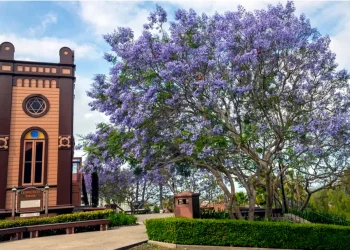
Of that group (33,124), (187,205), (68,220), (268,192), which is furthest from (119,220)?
(268,192)

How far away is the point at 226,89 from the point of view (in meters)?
10.8

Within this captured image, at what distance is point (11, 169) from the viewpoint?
15430mm

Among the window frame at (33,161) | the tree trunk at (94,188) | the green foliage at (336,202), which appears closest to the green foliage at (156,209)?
the tree trunk at (94,188)

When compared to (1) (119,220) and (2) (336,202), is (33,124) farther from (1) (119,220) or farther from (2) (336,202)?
(2) (336,202)

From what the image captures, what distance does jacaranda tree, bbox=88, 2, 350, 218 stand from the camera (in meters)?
10.5

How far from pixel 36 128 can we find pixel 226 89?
31.7ft

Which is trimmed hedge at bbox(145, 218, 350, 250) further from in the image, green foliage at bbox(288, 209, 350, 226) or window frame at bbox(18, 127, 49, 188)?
window frame at bbox(18, 127, 49, 188)

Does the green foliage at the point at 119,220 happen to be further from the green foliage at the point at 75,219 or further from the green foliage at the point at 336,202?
the green foliage at the point at 336,202

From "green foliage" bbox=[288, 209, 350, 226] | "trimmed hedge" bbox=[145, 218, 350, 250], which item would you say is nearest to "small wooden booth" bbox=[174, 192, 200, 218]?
"trimmed hedge" bbox=[145, 218, 350, 250]

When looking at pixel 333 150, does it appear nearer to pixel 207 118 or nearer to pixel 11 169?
pixel 207 118

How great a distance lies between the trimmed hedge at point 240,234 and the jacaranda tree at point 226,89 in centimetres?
173

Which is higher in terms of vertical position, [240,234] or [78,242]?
[240,234]

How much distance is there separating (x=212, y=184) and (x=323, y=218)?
8827 millimetres

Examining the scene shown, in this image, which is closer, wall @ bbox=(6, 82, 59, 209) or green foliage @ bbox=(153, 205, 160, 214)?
wall @ bbox=(6, 82, 59, 209)
